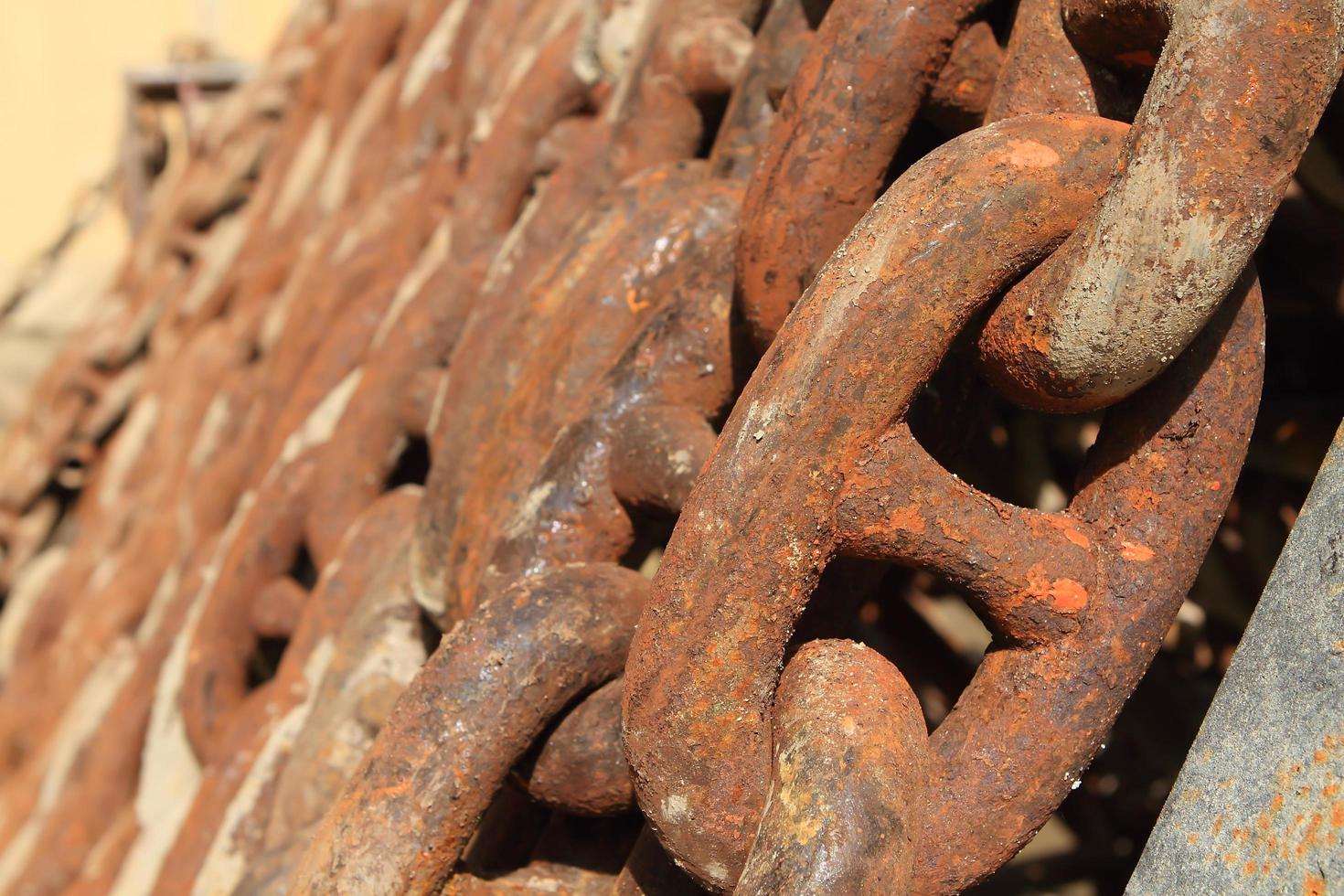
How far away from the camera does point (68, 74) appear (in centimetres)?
534

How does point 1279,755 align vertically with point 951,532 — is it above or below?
below

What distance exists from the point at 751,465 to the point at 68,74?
551 centimetres

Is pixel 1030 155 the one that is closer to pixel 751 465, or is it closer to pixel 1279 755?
pixel 751 465

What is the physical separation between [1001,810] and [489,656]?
318 mm

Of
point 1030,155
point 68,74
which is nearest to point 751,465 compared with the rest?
point 1030,155

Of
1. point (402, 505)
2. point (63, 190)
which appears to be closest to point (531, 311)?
point (402, 505)

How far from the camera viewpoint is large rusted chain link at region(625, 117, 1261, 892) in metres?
0.69

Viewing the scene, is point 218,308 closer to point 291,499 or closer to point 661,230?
point 291,499

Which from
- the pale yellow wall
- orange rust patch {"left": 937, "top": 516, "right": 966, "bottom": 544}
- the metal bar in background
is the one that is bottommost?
the pale yellow wall

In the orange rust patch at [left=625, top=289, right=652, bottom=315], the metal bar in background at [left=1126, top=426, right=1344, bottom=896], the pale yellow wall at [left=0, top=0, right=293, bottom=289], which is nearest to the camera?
the metal bar in background at [left=1126, top=426, right=1344, bottom=896]

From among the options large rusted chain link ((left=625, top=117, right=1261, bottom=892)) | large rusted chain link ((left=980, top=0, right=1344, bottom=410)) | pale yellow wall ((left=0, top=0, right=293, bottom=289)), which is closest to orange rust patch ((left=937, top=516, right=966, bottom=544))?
large rusted chain link ((left=625, top=117, right=1261, bottom=892))

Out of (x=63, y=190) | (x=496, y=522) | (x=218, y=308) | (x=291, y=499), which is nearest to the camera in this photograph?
(x=496, y=522)

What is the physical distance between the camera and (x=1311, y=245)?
54.2 inches

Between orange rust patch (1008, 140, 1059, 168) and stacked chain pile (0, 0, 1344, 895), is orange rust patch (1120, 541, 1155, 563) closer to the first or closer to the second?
stacked chain pile (0, 0, 1344, 895)
